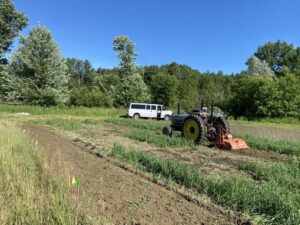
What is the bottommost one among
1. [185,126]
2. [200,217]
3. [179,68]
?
[200,217]

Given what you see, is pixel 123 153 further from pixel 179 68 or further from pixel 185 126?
pixel 179 68

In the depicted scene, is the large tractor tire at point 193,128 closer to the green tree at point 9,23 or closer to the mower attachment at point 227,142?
the mower attachment at point 227,142

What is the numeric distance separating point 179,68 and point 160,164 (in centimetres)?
7881

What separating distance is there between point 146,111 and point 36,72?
45.0ft

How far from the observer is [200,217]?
4891 millimetres

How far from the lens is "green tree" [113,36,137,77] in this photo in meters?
49.4

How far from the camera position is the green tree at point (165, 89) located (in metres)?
48.9

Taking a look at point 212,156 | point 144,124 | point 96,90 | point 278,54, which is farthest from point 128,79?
point 212,156

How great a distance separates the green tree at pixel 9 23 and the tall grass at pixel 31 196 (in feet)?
122

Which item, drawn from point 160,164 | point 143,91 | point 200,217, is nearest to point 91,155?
point 160,164

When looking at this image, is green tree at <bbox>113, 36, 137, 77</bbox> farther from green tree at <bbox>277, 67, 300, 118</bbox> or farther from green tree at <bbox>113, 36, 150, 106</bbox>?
green tree at <bbox>277, 67, 300, 118</bbox>

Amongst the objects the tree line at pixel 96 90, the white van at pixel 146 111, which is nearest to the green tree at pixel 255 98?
the tree line at pixel 96 90

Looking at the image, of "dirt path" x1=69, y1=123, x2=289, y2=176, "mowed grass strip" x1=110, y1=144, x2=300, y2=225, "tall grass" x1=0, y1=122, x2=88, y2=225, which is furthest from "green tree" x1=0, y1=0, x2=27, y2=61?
"mowed grass strip" x1=110, y1=144, x2=300, y2=225

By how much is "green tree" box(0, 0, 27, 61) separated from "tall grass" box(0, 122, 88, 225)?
3721cm
